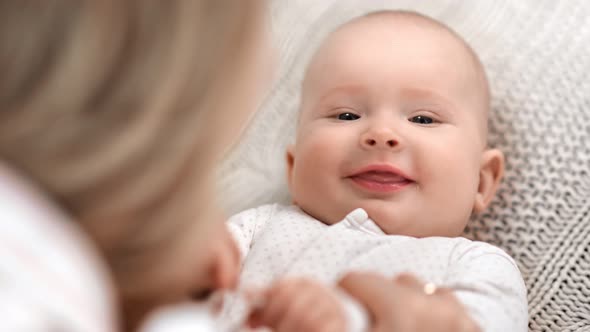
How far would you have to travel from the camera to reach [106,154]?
621 millimetres

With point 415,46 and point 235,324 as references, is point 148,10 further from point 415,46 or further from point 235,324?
point 415,46

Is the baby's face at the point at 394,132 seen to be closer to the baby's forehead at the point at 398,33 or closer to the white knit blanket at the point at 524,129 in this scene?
the baby's forehead at the point at 398,33

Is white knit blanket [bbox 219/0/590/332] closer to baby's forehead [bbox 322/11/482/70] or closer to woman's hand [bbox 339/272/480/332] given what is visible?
baby's forehead [bbox 322/11/482/70]

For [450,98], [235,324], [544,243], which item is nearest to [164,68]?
[235,324]

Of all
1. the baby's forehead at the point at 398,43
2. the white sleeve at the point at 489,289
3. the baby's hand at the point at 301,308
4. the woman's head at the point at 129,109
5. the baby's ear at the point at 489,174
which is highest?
the woman's head at the point at 129,109

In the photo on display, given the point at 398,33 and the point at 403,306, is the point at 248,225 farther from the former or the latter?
the point at 403,306

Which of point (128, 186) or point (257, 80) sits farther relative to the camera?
point (257, 80)

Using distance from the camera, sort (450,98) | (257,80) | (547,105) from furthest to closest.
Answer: (547,105)
(450,98)
(257,80)

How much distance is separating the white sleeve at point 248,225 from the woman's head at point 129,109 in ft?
2.08

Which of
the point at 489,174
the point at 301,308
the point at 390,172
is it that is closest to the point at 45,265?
→ the point at 301,308

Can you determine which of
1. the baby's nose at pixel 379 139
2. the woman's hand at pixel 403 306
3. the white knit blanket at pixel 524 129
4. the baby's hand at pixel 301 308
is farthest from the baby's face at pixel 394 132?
the baby's hand at pixel 301 308

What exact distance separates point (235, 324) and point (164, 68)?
0.98 feet

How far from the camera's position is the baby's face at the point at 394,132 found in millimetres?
1291

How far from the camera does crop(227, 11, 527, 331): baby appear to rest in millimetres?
1181
